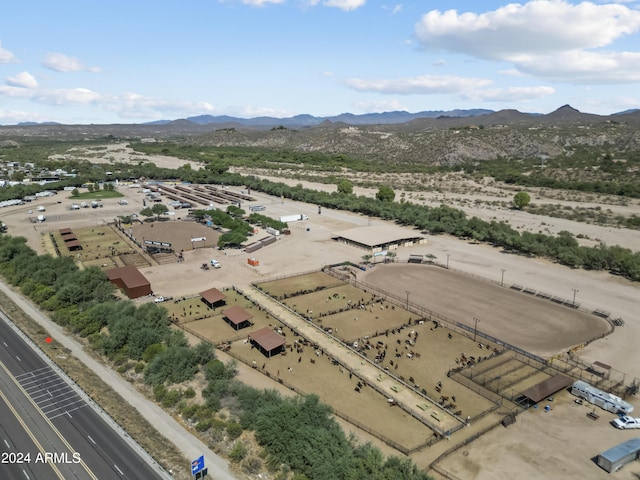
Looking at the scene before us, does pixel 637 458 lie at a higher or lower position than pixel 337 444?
lower

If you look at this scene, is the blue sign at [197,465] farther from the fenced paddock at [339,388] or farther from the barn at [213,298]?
the barn at [213,298]

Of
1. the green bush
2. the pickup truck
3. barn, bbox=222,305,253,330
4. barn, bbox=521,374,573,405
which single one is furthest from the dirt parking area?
barn, bbox=222,305,253,330

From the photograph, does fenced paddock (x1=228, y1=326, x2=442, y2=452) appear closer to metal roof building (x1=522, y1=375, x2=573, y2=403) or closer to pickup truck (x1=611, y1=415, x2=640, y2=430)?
metal roof building (x1=522, y1=375, x2=573, y2=403)

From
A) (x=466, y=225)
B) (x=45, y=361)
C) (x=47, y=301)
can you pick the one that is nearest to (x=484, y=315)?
(x=466, y=225)

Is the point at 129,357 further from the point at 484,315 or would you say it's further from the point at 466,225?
the point at 466,225

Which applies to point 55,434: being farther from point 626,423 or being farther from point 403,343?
point 626,423
